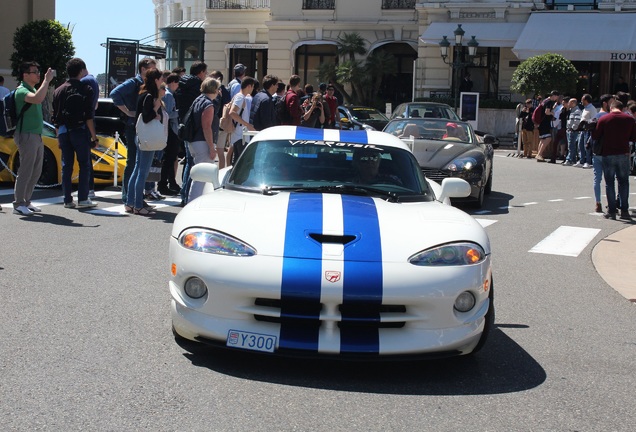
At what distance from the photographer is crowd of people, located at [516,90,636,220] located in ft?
46.3

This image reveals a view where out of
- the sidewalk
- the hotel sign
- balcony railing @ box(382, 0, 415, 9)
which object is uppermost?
balcony railing @ box(382, 0, 415, 9)

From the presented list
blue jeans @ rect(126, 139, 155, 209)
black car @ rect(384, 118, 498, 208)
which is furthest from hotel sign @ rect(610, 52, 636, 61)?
blue jeans @ rect(126, 139, 155, 209)

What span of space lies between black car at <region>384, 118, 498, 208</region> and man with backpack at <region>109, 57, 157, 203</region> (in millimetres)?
3756

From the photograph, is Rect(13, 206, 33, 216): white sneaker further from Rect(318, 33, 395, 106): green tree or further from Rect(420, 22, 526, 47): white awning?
Rect(318, 33, 395, 106): green tree

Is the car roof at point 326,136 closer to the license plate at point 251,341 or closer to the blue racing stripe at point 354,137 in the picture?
the blue racing stripe at point 354,137

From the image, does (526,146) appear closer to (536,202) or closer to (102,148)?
(536,202)

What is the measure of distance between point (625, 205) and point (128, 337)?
409 inches

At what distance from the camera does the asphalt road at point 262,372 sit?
4719mm

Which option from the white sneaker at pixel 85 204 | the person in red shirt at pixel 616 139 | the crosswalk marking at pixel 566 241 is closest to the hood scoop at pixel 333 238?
the crosswalk marking at pixel 566 241

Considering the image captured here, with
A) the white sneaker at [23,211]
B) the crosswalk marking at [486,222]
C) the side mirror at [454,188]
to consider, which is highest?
the side mirror at [454,188]

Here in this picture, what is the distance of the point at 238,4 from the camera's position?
49.3 m

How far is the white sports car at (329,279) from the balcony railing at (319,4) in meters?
41.3

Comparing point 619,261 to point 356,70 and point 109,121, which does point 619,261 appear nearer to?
point 109,121

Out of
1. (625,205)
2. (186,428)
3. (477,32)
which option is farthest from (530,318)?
(477,32)
